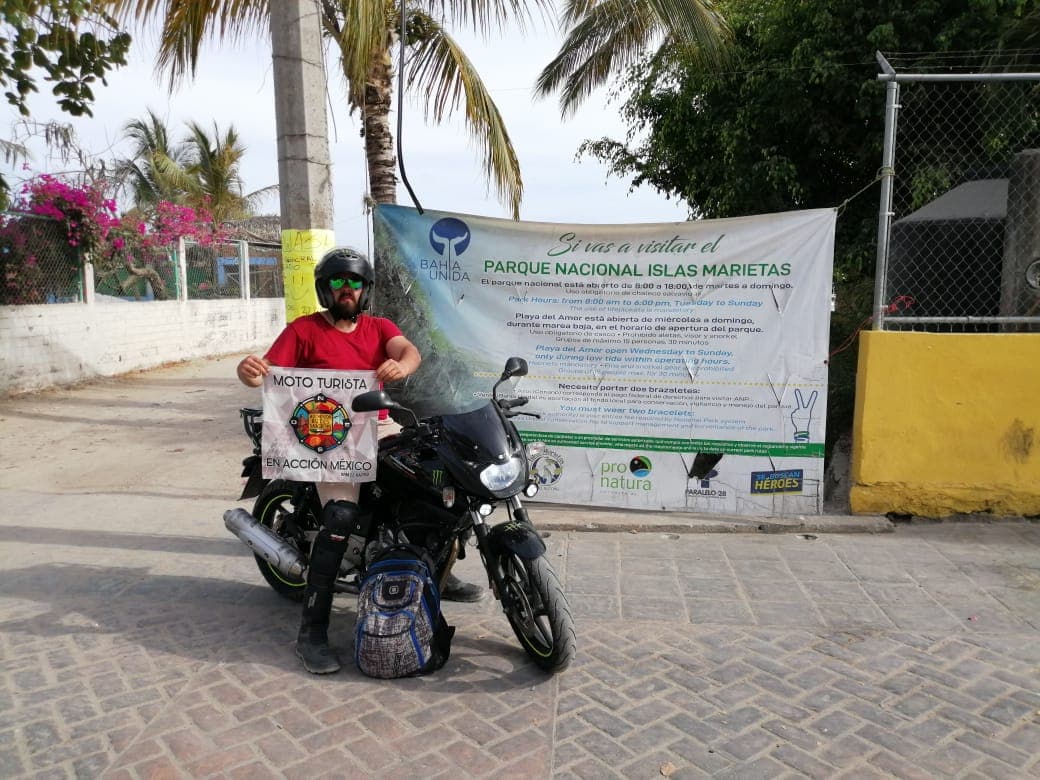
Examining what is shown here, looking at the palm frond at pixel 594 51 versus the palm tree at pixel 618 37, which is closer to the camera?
the palm tree at pixel 618 37

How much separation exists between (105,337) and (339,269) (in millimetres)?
10855

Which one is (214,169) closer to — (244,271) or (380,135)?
(244,271)

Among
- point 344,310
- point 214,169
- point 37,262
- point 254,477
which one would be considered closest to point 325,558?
point 254,477

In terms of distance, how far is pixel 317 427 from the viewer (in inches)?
138

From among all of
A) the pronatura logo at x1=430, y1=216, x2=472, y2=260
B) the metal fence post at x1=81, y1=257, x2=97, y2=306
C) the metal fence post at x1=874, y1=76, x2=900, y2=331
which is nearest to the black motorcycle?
the pronatura logo at x1=430, y1=216, x2=472, y2=260

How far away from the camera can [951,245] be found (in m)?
8.84

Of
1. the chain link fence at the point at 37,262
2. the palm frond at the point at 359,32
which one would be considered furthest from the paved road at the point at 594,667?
the chain link fence at the point at 37,262

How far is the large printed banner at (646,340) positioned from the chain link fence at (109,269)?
7164 millimetres

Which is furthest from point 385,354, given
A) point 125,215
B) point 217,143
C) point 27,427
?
point 217,143

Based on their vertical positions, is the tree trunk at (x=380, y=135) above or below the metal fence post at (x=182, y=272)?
above

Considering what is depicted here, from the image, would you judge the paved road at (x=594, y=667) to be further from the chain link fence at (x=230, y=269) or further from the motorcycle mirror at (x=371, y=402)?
the chain link fence at (x=230, y=269)

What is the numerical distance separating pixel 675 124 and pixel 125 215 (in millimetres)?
9133

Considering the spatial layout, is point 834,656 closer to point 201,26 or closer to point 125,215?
point 201,26

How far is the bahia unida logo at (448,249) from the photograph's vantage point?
5.46 metres
